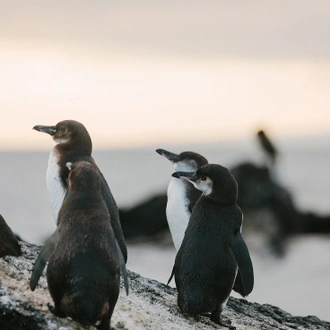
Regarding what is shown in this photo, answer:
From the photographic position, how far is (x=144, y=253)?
701 inches

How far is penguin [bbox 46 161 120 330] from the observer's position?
486 centimetres

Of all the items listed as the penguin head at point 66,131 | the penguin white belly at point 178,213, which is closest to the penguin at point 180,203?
the penguin white belly at point 178,213

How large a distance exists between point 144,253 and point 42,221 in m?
12.0

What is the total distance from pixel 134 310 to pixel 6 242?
107cm

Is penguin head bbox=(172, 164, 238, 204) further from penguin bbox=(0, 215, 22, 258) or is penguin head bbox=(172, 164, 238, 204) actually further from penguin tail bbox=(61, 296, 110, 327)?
penguin tail bbox=(61, 296, 110, 327)

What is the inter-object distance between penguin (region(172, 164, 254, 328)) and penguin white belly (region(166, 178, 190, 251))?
1774 mm

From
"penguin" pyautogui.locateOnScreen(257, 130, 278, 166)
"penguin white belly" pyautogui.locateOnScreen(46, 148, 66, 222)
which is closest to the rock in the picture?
"penguin white belly" pyautogui.locateOnScreen(46, 148, 66, 222)

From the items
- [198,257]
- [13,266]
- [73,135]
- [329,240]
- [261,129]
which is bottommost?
[13,266]

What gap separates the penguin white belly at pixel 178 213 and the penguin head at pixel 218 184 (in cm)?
177

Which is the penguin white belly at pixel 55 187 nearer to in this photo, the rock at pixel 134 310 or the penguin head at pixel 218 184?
the rock at pixel 134 310

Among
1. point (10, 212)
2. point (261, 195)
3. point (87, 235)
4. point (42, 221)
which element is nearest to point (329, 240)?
point (261, 195)

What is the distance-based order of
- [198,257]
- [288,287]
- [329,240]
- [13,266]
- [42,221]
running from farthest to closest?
[42,221], [329,240], [288,287], [198,257], [13,266]

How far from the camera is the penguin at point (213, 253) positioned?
20.5 feet

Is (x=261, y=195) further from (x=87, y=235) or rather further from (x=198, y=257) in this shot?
(x=87, y=235)
